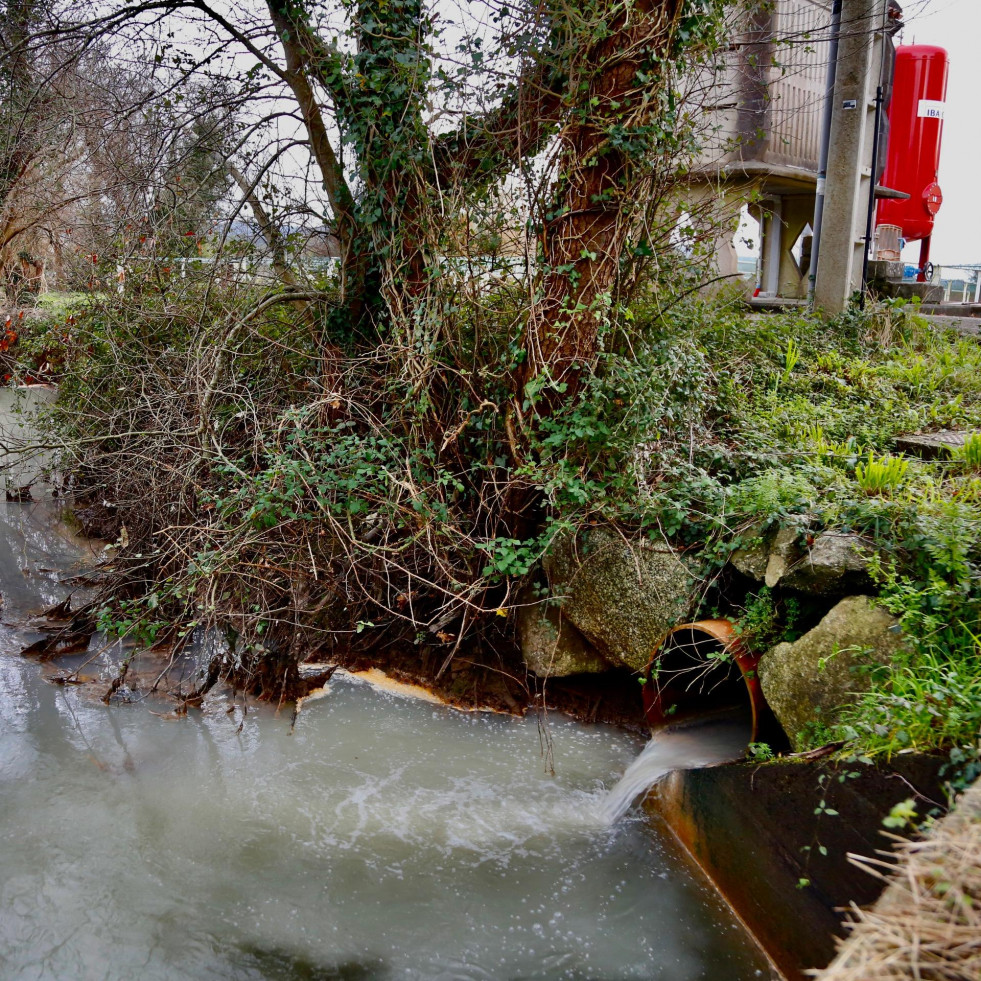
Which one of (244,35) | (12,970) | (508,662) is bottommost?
(12,970)

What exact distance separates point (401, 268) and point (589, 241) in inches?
62.8

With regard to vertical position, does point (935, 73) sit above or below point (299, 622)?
above

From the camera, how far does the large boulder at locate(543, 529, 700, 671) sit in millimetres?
5055

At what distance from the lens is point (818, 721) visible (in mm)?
3824

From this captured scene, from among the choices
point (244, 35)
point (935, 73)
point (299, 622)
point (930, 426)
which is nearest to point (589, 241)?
point (930, 426)

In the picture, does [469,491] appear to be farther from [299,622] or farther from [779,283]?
[779,283]

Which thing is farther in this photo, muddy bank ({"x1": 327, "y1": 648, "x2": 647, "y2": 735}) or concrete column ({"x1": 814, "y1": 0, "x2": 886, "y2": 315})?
concrete column ({"x1": 814, "y1": 0, "x2": 886, "y2": 315})

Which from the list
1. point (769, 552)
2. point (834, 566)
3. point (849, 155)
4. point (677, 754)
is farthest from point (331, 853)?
point (849, 155)

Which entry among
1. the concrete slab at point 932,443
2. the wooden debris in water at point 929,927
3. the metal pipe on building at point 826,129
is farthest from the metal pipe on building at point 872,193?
the wooden debris in water at point 929,927

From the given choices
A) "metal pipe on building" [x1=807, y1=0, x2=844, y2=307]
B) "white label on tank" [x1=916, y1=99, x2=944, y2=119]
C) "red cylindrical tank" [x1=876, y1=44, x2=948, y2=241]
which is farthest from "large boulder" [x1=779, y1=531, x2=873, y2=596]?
"white label on tank" [x1=916, y1=99, x2=944, y2=119]

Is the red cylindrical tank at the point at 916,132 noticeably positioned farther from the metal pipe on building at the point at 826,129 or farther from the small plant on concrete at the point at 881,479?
the small plant on concrete at the point at 881,479

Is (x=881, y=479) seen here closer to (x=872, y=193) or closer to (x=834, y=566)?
(x=834, y=566)

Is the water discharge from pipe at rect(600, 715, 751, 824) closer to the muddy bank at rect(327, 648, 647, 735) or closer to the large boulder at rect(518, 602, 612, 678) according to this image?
the muddy bank at rect(327, 648, 647, 735)

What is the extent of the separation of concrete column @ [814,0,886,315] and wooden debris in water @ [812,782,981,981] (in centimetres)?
675
